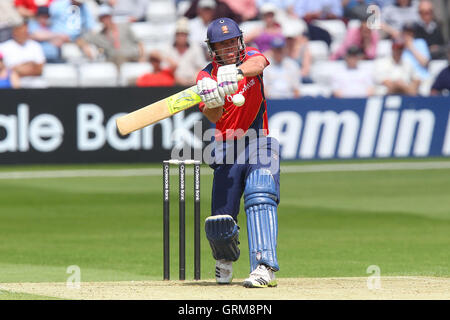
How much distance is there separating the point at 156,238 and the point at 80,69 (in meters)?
7.97

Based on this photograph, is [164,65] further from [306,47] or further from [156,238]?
[156,238]

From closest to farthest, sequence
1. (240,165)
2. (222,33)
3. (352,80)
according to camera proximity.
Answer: (222,33) → (240,165) → (352,80)

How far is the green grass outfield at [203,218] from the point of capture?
31.3ft

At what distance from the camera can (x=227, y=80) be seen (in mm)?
7211

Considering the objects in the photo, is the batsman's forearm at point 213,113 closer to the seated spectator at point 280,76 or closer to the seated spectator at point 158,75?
the seated spectator at point 158,75

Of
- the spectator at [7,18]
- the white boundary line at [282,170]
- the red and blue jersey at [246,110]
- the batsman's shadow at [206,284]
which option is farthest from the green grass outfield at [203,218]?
the spectator at [7,18]

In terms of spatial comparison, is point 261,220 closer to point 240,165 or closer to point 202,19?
point 240,165

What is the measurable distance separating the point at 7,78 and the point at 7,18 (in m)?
1.47

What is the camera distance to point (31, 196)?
15.0m

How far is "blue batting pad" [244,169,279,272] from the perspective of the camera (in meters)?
7.43

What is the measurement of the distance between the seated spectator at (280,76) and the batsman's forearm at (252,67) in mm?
11402

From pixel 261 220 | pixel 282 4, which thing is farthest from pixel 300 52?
pixel 261 220

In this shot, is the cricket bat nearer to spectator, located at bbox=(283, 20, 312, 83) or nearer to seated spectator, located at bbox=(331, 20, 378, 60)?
spectator, located at bbox=(283, 20, 312, 83)

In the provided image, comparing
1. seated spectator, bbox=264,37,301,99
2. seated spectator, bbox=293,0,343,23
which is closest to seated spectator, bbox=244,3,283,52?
seated spectator, bbox=264,37,301,99
